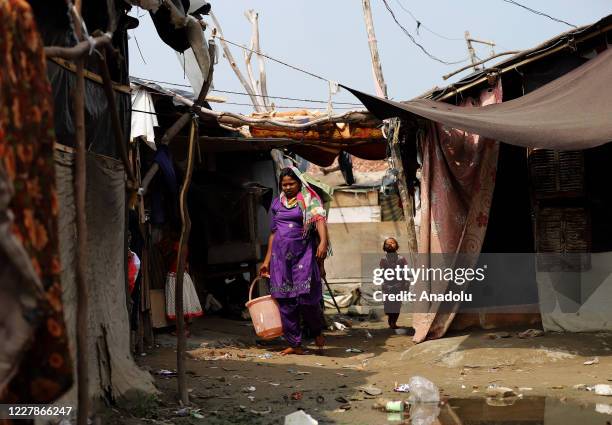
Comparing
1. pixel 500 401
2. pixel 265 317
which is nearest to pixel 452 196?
pixel 265 317

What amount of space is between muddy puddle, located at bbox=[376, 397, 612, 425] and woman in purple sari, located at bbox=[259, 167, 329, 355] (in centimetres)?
295

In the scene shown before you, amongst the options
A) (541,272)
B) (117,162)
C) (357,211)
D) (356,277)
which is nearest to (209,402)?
(117,162)

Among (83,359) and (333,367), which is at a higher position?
Result: (83,359)

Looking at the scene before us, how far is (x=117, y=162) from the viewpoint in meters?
5.43

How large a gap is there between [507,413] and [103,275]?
9.12 feet

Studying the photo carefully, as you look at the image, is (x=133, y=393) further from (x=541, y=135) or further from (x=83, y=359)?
(x=541, y=135)

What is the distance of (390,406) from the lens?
547cm

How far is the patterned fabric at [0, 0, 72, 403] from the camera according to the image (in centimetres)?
237

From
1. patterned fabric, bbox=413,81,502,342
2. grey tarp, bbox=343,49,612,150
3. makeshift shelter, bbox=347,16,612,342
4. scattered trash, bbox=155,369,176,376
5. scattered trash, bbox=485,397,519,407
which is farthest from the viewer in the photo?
patterned fabric, bbox=413,81,502,342

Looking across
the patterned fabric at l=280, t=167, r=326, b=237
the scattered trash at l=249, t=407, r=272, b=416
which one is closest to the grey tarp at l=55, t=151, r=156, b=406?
the scattered trash at l=249, t=407, r=272, b=416

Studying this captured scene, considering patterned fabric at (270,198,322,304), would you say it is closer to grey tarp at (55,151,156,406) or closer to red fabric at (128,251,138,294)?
red fabric at (128,251,138,294)

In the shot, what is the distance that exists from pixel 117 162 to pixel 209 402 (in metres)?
1.83

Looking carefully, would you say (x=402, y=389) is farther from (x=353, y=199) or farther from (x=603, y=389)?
(x=353, y=199)

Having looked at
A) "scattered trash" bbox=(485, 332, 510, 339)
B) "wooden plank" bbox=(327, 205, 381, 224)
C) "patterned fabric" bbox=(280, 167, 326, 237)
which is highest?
"wooden plank" bbox=(327, 205, 381, 224)
